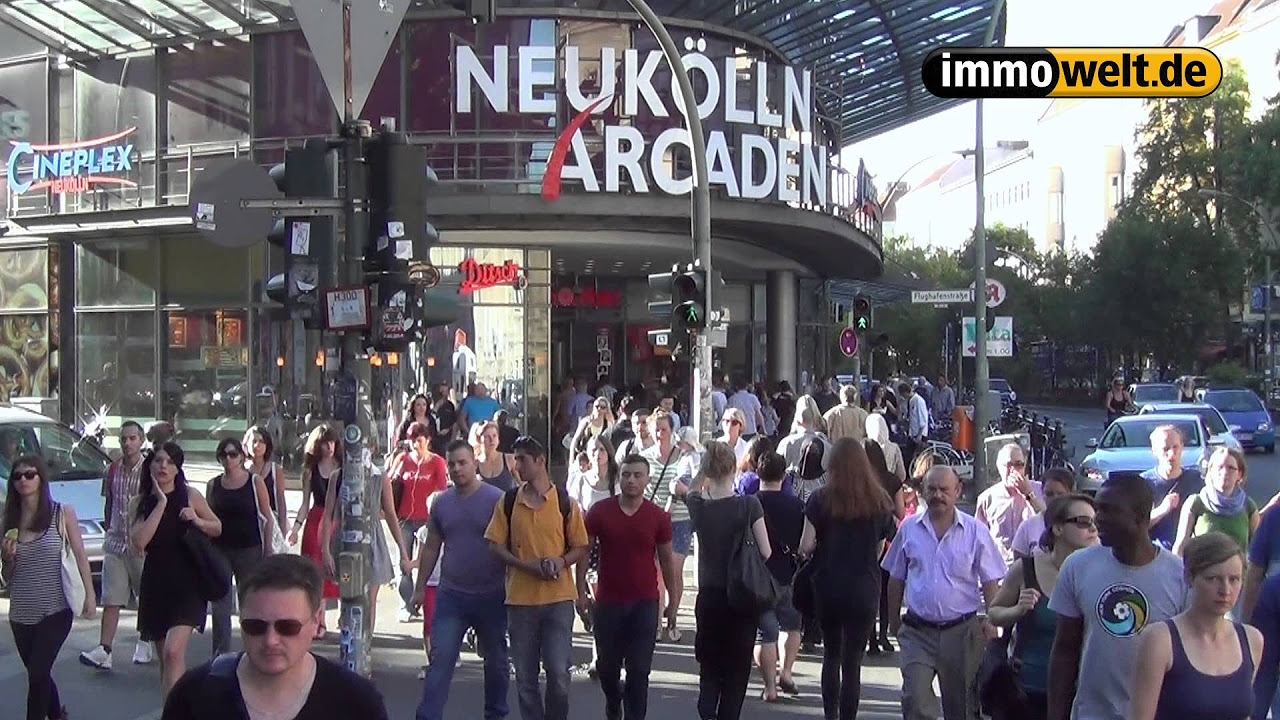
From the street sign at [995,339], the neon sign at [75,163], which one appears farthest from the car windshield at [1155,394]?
the neon sign at [75,163]

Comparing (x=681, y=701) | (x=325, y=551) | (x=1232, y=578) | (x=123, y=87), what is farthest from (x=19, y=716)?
(x=123, y=87)

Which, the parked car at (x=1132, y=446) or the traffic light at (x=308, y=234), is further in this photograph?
the parked car at (x=1132, y=446)

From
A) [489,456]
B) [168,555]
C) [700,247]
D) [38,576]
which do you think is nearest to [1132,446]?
[700,247]

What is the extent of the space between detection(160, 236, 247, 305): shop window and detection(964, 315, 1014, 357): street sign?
1239cm

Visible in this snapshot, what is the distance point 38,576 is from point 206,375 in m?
18.9

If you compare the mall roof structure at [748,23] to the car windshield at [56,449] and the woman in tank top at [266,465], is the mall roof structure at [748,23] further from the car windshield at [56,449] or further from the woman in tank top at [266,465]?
the woman in tank top at [266,465]

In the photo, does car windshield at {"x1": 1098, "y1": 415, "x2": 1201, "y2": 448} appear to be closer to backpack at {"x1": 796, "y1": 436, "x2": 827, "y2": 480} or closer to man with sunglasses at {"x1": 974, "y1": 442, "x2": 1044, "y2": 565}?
backpack at {"x1": 796, "y1": 436, "x2": 827, "y2": 480}

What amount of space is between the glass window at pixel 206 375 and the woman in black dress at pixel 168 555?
17.3m

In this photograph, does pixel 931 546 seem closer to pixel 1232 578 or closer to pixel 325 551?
pixel 1232 578

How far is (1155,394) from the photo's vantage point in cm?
3844

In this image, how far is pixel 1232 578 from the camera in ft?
14.4

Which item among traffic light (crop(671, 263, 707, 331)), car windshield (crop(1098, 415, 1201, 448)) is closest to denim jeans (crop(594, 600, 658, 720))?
traffic light (crop(671, 263, 707, 331))

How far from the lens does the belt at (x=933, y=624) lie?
22.7 ft

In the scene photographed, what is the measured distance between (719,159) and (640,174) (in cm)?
147
